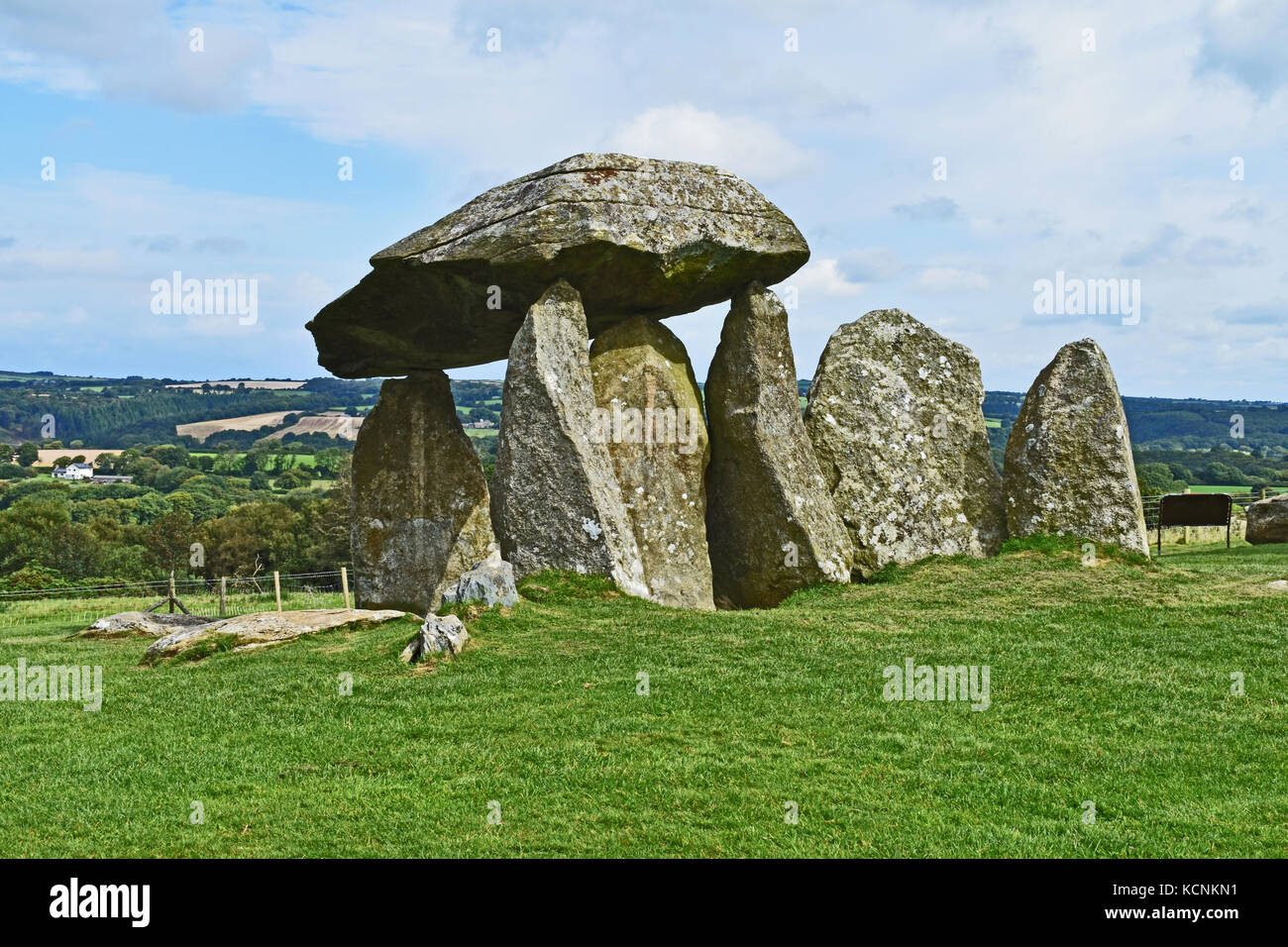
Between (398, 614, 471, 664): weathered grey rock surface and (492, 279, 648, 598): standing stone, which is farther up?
(492, 279, 648, 598): standing stone

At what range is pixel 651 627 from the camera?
14.3 meters

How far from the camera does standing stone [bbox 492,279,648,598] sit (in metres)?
16.2

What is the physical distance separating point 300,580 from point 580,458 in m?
42.9

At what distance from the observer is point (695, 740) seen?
978cm

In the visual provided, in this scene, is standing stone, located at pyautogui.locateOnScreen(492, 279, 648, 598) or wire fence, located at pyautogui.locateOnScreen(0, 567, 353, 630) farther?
wire fence, located at pyautogui.locateOnScreen(0, 567, 353, 630)

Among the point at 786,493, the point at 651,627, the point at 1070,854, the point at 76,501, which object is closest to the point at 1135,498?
the point at 786,493

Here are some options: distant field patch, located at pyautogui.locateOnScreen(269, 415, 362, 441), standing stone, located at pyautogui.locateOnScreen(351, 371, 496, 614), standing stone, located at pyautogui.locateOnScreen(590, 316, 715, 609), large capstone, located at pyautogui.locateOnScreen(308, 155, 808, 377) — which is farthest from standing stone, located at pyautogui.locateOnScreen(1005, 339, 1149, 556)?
distant field patch, located at pyautogui.locateOnScreen(269, 415, 362, 441)

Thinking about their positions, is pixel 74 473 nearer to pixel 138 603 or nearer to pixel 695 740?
pixel 138 603

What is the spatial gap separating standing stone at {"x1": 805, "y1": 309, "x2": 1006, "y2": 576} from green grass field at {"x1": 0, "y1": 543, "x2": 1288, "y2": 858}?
3.16 m

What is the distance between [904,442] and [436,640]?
10.1 metres

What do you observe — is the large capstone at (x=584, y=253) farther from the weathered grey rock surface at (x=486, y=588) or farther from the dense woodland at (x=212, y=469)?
the dense woodland at (x=212, y=469)

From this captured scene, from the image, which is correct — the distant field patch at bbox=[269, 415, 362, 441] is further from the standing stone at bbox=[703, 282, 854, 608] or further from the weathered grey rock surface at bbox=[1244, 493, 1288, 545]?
the standing stone at bbox=[703, 282, 854, 608]

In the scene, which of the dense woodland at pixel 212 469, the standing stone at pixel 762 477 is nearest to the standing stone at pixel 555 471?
the standing stone at pixel 762 477

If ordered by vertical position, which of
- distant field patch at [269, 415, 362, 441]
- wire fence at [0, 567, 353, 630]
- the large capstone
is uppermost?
distant field patch at [269, 415, 362, 441]
